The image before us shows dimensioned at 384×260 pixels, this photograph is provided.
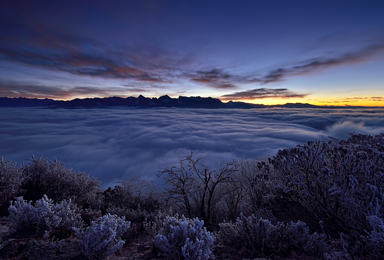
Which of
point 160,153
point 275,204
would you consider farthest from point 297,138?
point 275,204

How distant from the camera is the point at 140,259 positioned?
3.04 meters

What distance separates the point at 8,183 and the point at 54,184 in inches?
52.3

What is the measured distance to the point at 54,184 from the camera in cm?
655

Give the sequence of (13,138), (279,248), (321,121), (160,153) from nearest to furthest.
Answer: (279,248), (160,153), (13,138), (321,121)

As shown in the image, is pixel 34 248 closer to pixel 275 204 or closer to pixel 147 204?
pixel 147 204

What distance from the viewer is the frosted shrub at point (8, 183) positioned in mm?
5191

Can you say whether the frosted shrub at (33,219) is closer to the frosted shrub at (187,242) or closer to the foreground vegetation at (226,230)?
the foreground vegetation at (226,230)

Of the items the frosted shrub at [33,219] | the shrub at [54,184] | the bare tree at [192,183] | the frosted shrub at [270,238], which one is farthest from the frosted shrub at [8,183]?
the frosted shrub at [270,238]

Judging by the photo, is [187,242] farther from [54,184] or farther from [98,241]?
[54,184]

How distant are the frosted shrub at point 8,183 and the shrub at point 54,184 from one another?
50cm

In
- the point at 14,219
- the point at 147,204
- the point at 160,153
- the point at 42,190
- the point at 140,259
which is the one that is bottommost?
the point at 160,153

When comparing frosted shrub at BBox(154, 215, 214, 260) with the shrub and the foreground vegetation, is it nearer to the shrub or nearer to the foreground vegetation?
the foreground vegetation

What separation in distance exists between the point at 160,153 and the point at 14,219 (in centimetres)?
6050

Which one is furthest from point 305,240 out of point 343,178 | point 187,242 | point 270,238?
point 187,242
